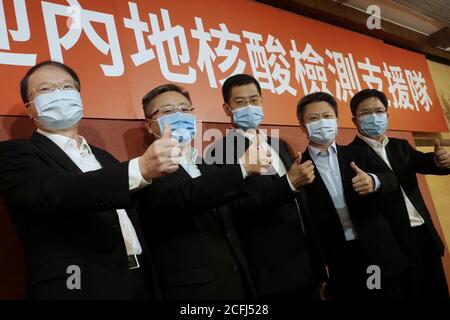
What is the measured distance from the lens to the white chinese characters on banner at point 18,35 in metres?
1.53

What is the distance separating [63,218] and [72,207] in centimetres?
14

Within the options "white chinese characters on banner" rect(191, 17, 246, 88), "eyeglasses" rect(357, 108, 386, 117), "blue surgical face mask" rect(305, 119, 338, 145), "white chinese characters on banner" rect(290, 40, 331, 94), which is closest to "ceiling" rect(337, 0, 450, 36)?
"white chinese characters on banner" rect(290, 40, 331, 94)

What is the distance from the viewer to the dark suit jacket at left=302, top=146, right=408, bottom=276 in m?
1.65

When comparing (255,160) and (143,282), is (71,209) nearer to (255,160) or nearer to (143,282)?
(143,282)

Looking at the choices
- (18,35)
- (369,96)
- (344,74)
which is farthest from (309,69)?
(18,35)

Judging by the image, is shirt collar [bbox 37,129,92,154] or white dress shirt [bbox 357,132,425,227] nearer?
shirt collar [bbox 37,129,92,154]

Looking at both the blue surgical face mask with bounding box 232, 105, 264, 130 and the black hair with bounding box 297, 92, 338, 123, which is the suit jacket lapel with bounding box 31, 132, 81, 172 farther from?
the black hair with bounding box 297, 92, 338, 123

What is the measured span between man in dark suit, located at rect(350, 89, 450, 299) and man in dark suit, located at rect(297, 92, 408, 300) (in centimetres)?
10

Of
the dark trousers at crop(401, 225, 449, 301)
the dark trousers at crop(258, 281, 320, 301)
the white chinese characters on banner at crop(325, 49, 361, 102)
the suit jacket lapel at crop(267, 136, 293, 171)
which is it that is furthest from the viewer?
the white chinese characters on banner at crop(325, 49, 361, 102)

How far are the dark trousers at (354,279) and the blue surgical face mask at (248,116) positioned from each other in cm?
74

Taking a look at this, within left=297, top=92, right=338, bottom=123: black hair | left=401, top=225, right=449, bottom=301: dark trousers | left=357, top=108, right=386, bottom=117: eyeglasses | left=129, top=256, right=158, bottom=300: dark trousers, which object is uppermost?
left=297, top=92, right=338, bottom=123: black hair

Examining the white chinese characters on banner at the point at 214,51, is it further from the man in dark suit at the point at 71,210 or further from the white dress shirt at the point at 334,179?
the man in dark suit at the point at 71,210

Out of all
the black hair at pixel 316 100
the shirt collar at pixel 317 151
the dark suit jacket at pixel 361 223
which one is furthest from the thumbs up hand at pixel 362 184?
the black hair at pixel 316 100
